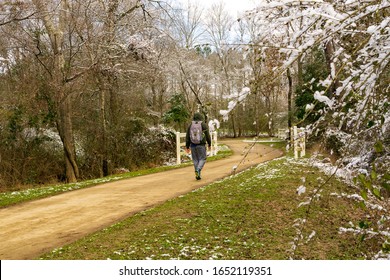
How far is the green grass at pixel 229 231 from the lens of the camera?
5.36m

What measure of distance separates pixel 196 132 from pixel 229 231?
446 cm

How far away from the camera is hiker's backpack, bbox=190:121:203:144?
1061 cm

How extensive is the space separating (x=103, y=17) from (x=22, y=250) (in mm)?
12509

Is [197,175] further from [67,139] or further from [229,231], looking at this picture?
[67,139]

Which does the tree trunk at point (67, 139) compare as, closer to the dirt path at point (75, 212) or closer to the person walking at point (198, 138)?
the dirt path at point (75, 212)

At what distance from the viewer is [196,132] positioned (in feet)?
34.8

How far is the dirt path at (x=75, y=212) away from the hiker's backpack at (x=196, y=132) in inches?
46.7

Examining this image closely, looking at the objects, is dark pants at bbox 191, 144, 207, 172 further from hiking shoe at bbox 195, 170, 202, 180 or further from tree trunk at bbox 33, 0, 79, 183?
tree trunk at bbox 33, 0, 79, 183

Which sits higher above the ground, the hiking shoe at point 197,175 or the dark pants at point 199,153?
the dark pants at point 199,153

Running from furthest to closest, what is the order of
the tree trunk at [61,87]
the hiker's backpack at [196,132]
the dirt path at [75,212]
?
1. the tree trunk at [61,87]
2. the hiker's backpack at [196,132]
3. the dirt path at [75,212]

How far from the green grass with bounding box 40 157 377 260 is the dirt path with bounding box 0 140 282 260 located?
0.45 m

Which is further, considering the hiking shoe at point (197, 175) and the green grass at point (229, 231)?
the hiking shoe at point (197, 175)

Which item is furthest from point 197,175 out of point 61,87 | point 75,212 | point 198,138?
point 61,87

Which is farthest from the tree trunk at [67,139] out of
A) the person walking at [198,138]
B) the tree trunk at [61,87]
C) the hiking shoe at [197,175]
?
the person walking at [198,138]
